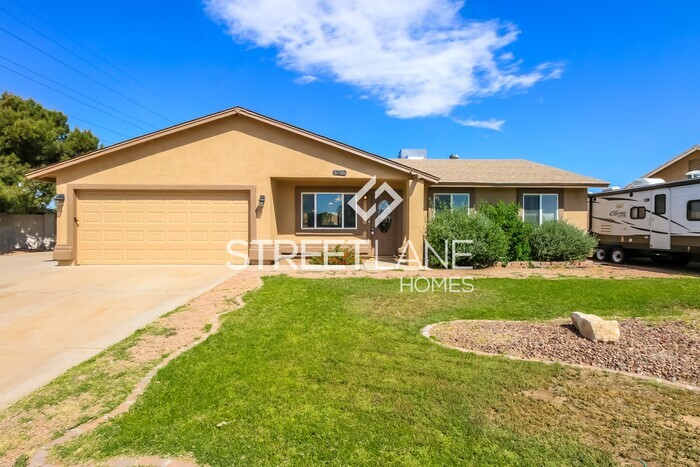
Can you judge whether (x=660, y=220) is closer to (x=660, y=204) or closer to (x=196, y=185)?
(x=660, y=204)

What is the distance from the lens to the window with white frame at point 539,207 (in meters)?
14.8

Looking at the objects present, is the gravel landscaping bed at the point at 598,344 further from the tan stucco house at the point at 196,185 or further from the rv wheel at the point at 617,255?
the rv wheel at the point at 617,255

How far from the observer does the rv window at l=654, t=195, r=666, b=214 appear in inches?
466

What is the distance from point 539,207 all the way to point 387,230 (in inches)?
255

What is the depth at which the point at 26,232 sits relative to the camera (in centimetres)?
1981

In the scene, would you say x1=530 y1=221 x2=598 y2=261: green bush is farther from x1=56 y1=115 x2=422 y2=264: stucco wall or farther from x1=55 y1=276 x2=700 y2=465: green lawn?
x1=55 y1=276 x2=700 y2=465: green lawn

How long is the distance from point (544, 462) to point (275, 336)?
351 cm

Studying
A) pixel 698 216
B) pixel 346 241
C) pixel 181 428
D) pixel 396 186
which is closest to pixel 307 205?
pixel 346 241

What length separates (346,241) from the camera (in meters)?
13.6

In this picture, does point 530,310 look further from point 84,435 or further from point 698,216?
point 698,216

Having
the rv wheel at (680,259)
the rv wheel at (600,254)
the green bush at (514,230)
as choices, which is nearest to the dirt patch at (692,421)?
the green bush at (514,230)

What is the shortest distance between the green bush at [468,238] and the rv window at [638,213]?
16.8 ft

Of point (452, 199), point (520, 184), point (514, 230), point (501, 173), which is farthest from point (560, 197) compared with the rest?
point (452, 199)

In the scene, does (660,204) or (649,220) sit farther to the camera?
(649,220)
